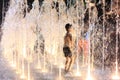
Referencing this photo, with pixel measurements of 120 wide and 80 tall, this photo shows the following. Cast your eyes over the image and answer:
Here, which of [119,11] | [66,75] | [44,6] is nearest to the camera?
[66,75]

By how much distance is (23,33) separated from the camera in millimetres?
22875

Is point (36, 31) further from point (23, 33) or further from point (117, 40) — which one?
point (117, 40)

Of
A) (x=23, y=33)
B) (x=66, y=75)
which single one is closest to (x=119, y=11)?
(x=66, y=75)

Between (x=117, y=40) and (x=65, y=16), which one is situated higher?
(x=65, y=16)

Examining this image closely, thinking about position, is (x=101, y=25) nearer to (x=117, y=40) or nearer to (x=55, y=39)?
(x=55, y=39)

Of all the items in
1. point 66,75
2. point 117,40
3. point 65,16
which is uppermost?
point 65,16

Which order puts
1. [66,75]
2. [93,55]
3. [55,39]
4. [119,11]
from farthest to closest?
[55,39] → [93,55] → [119,11] → [66,75]

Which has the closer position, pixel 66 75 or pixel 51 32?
pixel 66 75

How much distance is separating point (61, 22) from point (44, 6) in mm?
2750

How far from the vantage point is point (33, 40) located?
2241 cm

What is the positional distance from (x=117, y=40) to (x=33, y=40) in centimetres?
683

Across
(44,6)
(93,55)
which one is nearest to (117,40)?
(93,55)

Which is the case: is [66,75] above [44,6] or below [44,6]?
below

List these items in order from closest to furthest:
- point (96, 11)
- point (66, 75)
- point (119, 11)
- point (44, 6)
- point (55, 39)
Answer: point (66, 75) < point (119, 11) < point (55, 39) < point (96, 11) < point (44, 6)
